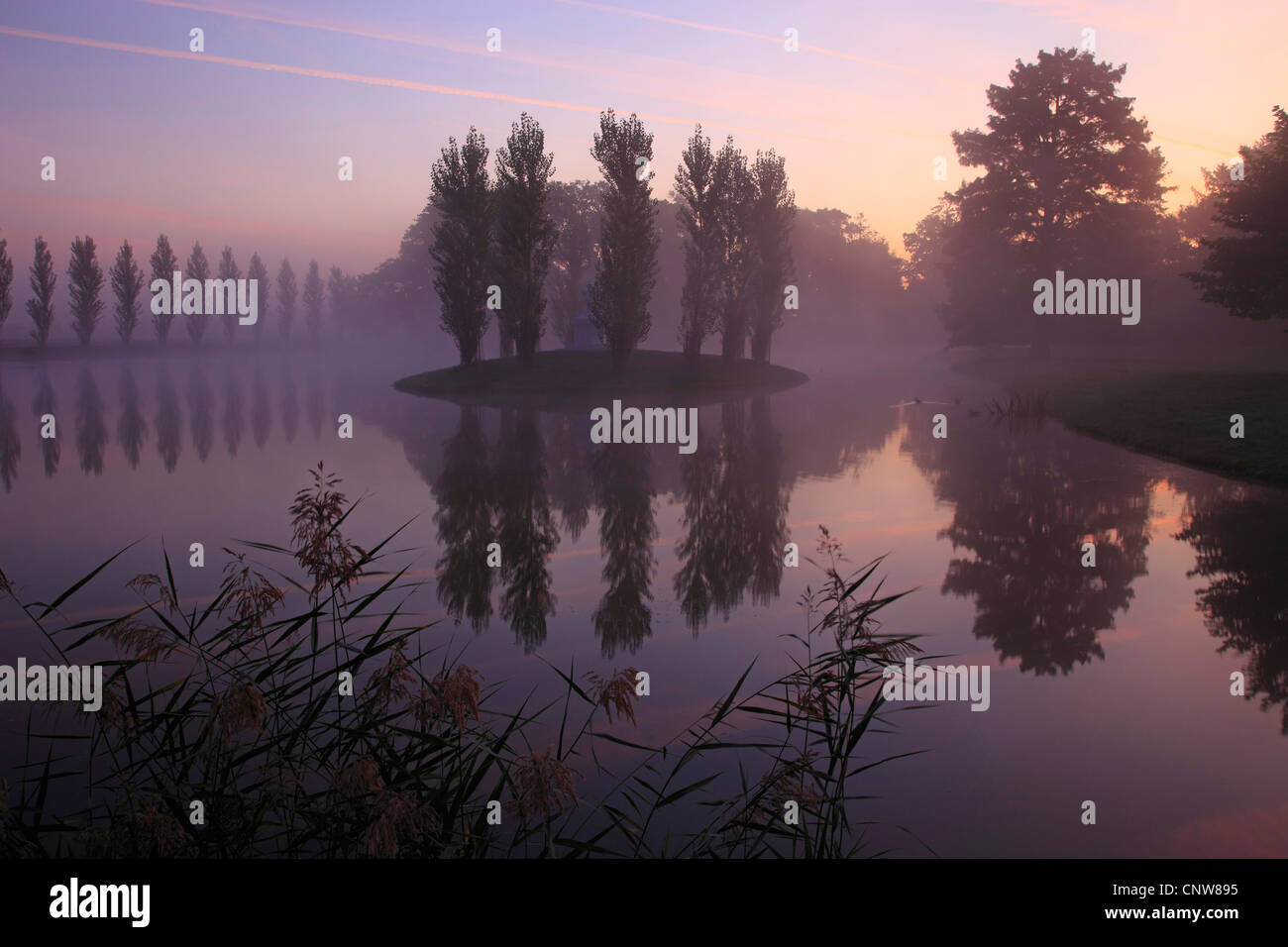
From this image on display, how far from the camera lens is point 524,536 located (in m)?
13.1

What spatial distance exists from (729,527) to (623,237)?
3427 centimetres

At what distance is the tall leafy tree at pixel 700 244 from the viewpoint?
49.6 metres

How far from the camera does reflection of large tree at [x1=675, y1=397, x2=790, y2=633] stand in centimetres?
1013

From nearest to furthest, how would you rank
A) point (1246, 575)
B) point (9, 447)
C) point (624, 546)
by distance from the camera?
1. point (1246, 575)
2. point (624, 546)
3. point (9, 447)

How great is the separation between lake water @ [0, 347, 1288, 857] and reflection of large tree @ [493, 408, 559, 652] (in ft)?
0.22

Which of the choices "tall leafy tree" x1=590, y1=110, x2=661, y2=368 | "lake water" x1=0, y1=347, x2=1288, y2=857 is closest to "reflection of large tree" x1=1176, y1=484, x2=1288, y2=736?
"lake water" x1=0, y1=347, x2=1288, y2=857

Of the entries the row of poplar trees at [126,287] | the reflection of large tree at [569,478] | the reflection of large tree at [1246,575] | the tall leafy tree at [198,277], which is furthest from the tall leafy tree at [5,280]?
the reflection of large tree at [1246,575]

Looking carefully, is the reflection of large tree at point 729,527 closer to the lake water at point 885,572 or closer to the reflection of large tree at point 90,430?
the lake water at point 885,572

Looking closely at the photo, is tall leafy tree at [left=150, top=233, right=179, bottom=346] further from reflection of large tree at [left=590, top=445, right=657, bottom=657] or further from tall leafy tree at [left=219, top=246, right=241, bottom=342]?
reflection of large tree at [left=590, top=445, right=657, bottom=657]

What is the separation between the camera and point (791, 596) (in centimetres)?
992

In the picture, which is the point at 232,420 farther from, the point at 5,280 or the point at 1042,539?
the point at 5,280

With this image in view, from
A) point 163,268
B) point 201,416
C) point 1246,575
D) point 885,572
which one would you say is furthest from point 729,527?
point 163,268
